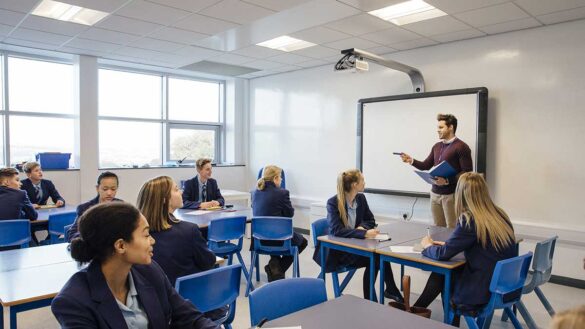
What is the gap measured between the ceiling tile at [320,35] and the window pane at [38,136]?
4.14 metres

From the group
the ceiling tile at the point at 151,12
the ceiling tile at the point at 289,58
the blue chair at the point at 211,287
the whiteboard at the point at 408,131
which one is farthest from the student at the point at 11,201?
the whiteboard at the point at 408,131

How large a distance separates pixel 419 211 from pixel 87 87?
536cm

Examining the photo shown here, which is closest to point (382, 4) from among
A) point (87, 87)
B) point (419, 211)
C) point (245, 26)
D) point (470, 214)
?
point (245, 26)

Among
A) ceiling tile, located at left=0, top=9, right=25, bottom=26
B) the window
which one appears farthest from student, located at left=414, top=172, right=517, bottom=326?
the window

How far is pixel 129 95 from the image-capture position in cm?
729

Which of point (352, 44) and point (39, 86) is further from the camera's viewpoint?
point (39, 86)

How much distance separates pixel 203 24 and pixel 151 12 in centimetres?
61

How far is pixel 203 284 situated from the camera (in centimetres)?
209

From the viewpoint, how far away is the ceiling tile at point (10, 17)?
440 centimetres

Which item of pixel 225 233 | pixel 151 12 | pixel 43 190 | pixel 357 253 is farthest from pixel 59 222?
pixel 357 253

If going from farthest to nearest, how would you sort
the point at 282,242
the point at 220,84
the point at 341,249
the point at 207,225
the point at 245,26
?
the point at 220,84
the point at 245,26
the point at 282,242
the point at 207,225
the point at 341,249

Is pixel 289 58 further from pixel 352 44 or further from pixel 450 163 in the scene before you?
pixel 450 163

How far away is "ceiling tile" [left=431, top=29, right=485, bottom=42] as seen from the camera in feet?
16.0

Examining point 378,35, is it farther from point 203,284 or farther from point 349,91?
point 203,284
